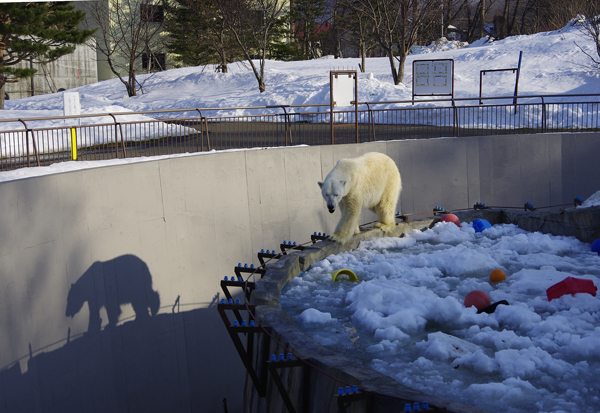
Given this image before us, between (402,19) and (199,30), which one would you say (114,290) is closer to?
(402,19)

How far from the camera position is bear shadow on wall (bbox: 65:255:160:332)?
7.85 meters

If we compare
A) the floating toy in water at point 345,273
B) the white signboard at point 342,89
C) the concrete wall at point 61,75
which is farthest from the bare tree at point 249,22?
the floating toy in water at point 345,273

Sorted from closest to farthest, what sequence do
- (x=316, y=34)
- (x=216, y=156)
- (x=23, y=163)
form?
1. (x=216, y=156)
2. (x=23, y=163)
3. (x=316, y=34)

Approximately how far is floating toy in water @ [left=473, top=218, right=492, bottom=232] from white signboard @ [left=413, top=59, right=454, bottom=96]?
8.92 m

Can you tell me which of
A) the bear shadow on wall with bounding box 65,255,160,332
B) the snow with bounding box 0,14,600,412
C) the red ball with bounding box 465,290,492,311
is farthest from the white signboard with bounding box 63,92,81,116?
the red ball with bounding box 465,290,492,311

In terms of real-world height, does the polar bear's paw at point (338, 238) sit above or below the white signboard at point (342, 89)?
below

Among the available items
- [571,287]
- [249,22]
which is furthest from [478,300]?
[249,22]

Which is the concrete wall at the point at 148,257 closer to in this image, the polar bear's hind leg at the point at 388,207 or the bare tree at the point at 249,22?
the polar bear's hind leg at the point at 388,207

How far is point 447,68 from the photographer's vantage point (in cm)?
1677

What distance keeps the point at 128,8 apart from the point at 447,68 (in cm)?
2143

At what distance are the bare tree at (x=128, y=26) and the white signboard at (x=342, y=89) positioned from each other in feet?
59.9

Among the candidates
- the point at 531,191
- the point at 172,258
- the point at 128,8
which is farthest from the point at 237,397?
the point at 128,8

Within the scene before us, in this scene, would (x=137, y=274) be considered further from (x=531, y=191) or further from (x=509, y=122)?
(x=509, y=122)

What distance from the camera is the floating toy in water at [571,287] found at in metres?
5.17
